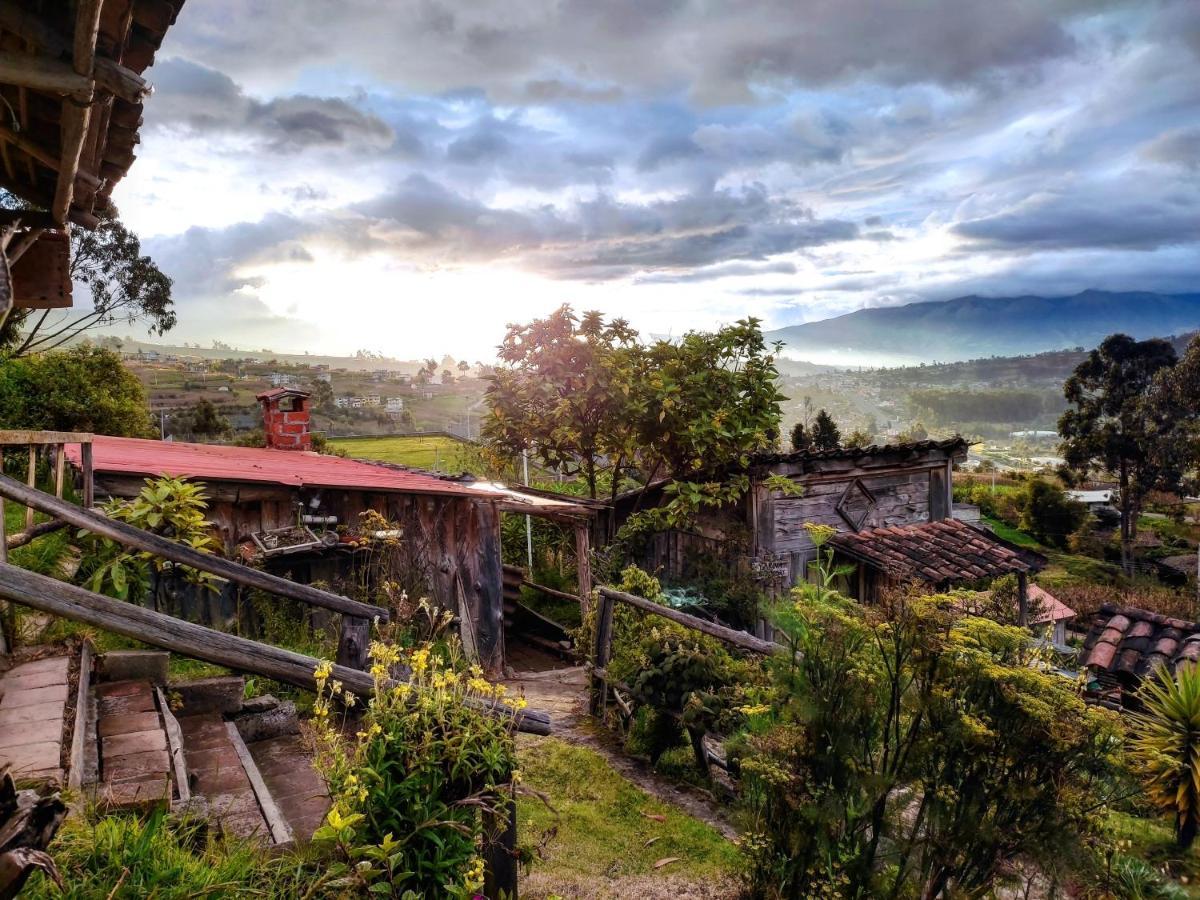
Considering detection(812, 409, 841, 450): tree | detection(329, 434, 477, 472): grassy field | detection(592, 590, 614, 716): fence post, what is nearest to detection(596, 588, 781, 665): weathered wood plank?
detection(592, 590, 614, 716): fence post

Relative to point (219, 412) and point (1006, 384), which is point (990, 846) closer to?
point (219, 412)

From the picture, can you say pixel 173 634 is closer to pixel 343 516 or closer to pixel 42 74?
pixel 42 74

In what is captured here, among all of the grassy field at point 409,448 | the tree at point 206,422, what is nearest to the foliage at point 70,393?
the grassy field at point 409,448

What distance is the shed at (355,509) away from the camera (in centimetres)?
757

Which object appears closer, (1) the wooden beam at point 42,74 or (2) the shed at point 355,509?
(1) the wooden beam at point 42,74

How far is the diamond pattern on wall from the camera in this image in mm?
12102

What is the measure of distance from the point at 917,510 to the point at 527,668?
741 centimetres

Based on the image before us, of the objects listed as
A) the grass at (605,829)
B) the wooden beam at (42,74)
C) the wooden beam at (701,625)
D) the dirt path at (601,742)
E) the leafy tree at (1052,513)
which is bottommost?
the leafy tree at (1052,513)

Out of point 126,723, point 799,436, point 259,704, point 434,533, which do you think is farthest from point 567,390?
point 799,436

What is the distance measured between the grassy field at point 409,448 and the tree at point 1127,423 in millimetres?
23580

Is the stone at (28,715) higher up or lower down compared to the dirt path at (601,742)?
higher up

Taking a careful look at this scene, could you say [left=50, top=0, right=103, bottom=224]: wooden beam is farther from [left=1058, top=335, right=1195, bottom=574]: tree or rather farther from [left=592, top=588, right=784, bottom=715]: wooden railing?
[left=1058, top=335, right=1195, bottom=574]: tree

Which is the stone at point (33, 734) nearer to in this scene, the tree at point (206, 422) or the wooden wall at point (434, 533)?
the wooden wall at point (434, 533)

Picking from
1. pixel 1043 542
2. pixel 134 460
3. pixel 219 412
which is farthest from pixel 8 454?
pixel 1043 542
